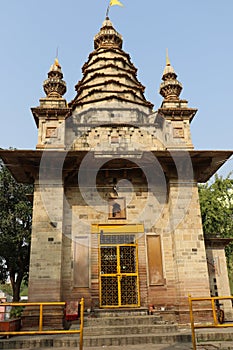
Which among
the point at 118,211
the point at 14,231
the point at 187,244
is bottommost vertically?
the point at 187,244

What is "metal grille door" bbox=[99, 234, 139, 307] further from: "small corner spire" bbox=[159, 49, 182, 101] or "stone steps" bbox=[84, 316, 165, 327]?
"small corner spire" bbox=[159, 49, 182, 101]

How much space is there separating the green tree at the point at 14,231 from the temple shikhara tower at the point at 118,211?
425 inches

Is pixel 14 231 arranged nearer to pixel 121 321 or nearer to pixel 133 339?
pixel 121 321

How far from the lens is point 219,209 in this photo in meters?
25.7

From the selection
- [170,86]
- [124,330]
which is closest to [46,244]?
[124,330]

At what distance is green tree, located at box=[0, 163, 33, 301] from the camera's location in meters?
22.8

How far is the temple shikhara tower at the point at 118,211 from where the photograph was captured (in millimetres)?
10977

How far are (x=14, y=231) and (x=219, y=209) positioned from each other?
16172mm

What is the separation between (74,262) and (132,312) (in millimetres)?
2602

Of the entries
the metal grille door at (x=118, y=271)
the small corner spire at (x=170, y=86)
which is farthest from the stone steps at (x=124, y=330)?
the small corner spire at (x=170, y=86)

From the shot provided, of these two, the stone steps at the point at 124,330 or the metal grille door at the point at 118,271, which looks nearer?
the stone steps at the point at 124,330

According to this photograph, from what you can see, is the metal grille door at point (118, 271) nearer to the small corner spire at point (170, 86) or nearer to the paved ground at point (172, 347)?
the paved ground at point (172, 347)

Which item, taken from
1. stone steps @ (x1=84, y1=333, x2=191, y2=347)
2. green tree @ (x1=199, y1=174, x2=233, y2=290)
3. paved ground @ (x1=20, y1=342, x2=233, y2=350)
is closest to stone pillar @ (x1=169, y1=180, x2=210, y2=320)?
stone steps @ (x1=84, y1=333, x2=191, y2=347)

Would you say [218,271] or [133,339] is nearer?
[133,339]
